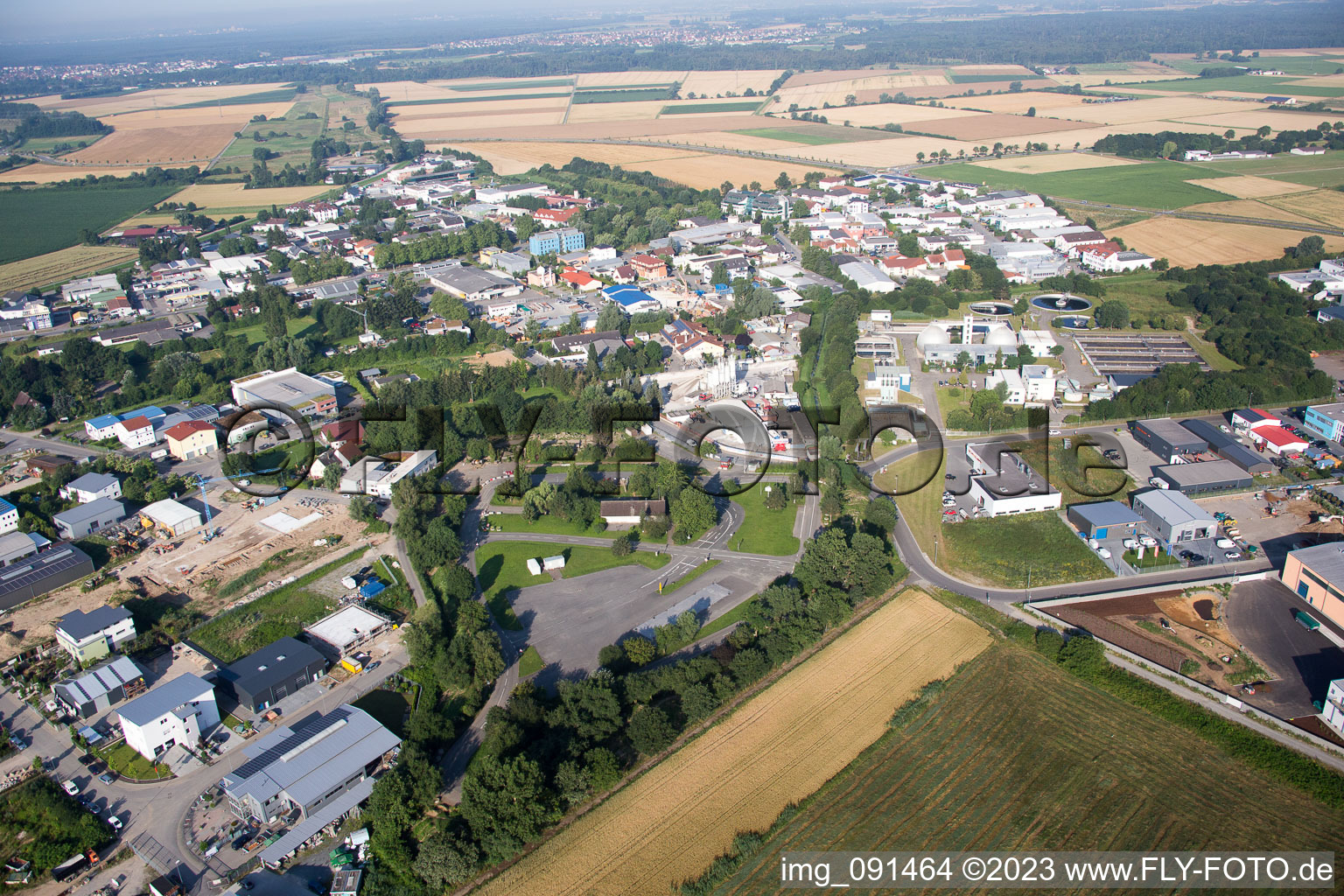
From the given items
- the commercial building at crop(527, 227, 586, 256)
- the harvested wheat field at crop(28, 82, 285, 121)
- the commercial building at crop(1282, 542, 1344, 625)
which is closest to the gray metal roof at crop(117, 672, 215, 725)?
the commercial building at crop(1282, 542, 1344, 625)

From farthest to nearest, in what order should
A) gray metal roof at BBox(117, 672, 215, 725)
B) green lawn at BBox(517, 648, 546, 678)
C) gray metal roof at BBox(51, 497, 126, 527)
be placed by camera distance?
gray metal roof at BBox(51, 497, 126, 527), green lawn at BBox(517, 648, 546, 678), gray metal roof at BBox(117, 672, 215, 725)

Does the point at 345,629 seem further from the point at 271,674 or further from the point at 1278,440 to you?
the point at 1278,440

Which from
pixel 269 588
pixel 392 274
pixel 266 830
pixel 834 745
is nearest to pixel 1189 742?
pixel 834 745

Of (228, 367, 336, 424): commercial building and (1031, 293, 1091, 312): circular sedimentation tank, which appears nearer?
(228, 367, 336, 424): commercial building

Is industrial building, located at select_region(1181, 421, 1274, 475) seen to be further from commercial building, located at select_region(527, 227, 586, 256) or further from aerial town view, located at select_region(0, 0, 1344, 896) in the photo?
commercial building, located at select_region(527, 227, 586, 256)

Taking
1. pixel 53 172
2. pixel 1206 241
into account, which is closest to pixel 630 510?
pixel 1206 241

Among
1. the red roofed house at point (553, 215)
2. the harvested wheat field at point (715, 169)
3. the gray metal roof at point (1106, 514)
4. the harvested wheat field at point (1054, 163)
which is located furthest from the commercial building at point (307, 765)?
the harvested wheat field at point (1054, 163)
